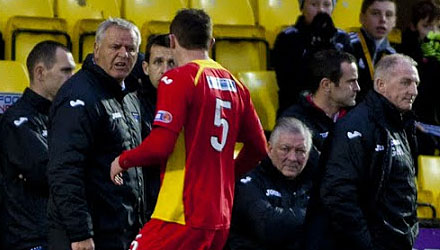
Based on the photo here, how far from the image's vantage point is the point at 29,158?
6.56 metres

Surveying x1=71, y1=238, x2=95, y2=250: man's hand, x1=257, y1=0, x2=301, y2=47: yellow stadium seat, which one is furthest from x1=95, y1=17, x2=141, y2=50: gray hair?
x1=257, y1=0, x2=301, y2=47: yellow stadium seat

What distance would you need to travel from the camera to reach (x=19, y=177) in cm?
665

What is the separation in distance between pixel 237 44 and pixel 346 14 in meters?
1.79

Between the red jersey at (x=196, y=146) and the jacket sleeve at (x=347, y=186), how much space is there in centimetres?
108

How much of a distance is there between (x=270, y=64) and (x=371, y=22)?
0.95m

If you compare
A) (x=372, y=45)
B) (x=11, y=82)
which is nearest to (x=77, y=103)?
(x=11, y=82)

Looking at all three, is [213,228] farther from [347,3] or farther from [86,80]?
[347,3]

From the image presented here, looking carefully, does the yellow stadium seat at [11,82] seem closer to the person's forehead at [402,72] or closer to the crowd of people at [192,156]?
the crowd of people at [192,156]

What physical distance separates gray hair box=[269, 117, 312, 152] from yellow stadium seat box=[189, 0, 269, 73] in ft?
8.87

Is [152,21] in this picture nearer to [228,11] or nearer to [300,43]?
[300,43]

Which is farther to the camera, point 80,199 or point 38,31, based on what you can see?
point 38,31

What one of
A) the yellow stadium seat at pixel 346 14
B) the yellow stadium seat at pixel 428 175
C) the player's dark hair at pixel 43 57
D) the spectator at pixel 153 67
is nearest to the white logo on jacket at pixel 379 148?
the spectator at pixel 153 67

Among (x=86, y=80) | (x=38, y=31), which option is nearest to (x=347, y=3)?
(x=38, y=31)

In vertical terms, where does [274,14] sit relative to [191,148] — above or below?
above
